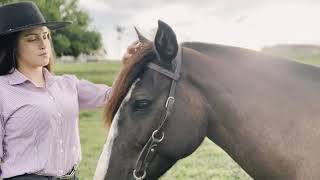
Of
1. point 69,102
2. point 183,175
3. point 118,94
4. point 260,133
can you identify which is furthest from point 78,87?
point 183,175

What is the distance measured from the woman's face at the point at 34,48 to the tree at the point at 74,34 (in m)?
47.7

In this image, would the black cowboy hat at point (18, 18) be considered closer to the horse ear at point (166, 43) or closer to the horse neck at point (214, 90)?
the horse ear at point (166, 43)

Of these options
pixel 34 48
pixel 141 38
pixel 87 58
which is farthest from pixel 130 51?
pixel 87 58

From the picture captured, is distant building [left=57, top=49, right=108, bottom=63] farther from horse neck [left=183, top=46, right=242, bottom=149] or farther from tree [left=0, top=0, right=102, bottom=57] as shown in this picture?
horse neck [left=183, top=46, right=242, bottom=149]

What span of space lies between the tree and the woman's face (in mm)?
47719

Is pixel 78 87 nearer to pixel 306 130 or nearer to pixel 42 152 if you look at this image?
pixel 42 152

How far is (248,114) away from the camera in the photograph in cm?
329

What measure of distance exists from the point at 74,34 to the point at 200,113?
54.6m

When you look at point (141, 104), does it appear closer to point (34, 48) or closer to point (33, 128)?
point (33, 128)

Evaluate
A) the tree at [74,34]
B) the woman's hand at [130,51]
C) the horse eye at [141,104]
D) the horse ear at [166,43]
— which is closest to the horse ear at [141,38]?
the woman's hand at [130,51]

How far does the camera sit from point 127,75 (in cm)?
→ 328

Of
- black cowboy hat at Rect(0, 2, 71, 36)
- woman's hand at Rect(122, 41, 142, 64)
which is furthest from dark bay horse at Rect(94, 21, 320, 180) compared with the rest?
black cowboy hat at Rect(0, 2, 71, 36)

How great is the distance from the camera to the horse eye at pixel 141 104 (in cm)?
323

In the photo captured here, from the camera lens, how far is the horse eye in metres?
3.23
